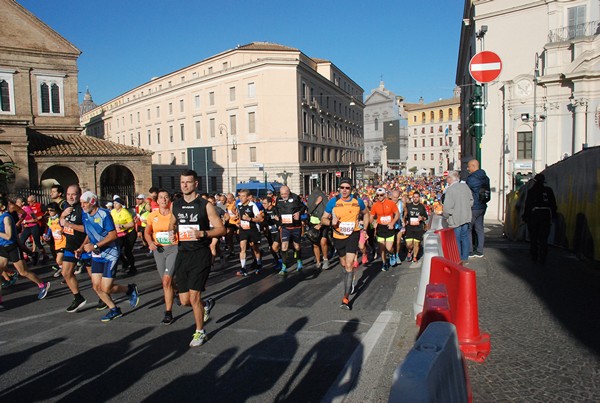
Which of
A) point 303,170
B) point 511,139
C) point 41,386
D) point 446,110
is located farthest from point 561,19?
point 446,110

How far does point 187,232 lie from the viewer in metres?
5.46

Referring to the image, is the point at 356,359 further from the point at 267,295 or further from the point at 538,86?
the point at 538,86

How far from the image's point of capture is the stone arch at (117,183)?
28700 millimetres

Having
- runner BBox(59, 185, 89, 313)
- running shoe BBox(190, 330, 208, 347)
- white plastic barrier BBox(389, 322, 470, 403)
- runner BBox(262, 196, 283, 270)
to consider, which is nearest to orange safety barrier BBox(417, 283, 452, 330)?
white plastic barrier BBox(389, 322, 470, 403)

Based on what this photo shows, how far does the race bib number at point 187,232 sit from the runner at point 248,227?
4.37 meters

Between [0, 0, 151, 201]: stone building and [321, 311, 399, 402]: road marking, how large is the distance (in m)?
25.1

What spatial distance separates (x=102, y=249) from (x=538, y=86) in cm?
3223

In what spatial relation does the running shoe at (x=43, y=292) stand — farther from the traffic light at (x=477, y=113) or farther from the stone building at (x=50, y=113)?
the stone building at (x=50, y=113)

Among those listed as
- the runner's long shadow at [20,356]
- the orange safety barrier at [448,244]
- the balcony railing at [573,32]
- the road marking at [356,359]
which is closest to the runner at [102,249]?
the runner's long shadow at [20,356]

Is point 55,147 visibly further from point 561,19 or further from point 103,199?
point 561,19

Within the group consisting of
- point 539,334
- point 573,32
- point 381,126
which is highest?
point 381,126

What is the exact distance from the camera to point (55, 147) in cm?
2769

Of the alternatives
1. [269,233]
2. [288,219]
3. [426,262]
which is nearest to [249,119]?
[269,233]

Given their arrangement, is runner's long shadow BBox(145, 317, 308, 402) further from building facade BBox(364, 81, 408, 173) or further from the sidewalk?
building facade BBox(364, 81, 408, 173)
